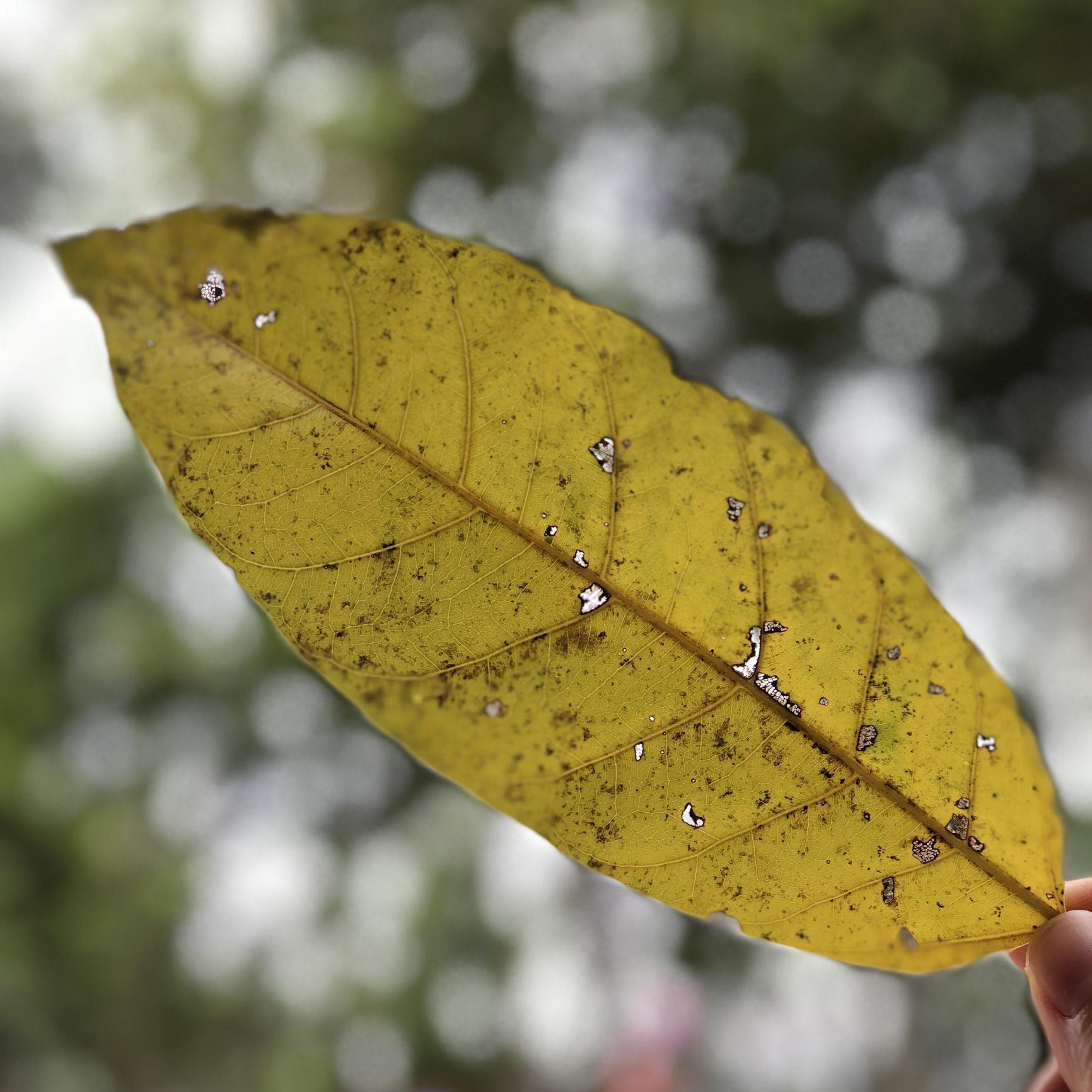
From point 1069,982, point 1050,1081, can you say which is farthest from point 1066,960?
point 1050,1081

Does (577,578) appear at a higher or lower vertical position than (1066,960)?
higher

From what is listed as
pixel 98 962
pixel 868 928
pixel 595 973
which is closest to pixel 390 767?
pixel 595 973

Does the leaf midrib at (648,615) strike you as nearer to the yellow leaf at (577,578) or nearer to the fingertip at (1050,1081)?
the yellow leaf at (577,578)

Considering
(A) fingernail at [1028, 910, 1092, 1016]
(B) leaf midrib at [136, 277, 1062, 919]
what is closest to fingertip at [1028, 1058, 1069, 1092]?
(A) fingernail at [1028, 910, 1092, 1016]

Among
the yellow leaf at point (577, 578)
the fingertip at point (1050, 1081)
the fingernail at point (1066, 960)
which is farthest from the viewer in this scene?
the fingertip at point (1050, 1081)

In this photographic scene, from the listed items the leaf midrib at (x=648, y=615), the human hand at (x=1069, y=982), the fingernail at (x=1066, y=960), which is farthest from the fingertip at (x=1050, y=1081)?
the leaf midrib at (x=648, y=615)

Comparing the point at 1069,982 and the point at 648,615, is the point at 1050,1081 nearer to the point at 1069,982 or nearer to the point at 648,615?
the point at 1069,982

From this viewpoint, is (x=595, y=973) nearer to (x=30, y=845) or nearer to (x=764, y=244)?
(x=30, y=845)
